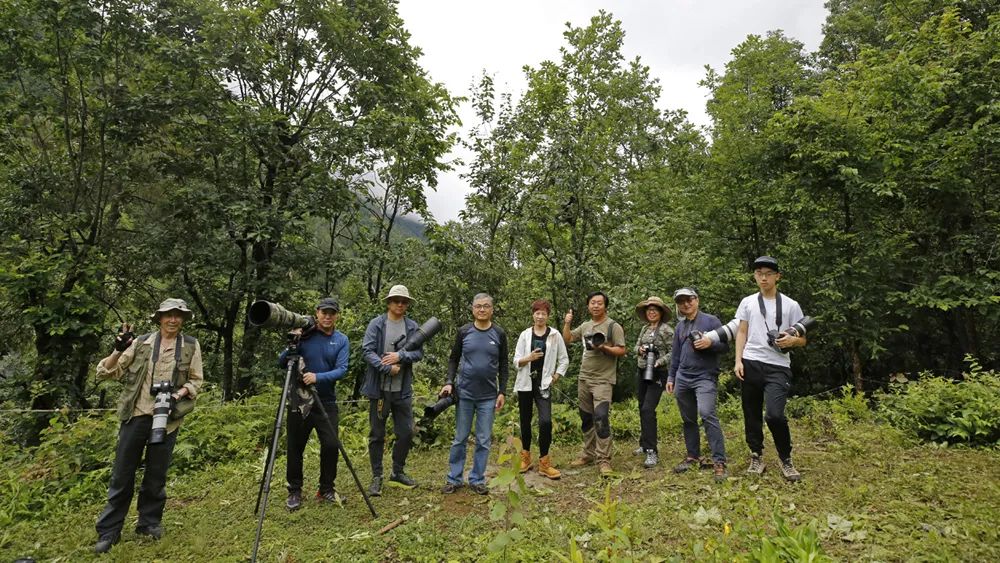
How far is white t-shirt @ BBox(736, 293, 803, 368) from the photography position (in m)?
4.74

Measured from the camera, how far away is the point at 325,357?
498 cm

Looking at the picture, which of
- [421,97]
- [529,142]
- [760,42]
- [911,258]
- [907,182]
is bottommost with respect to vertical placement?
[911,258]

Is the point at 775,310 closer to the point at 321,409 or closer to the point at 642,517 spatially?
the point at 642,517

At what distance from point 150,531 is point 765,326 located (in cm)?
625

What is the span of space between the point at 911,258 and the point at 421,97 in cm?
1223

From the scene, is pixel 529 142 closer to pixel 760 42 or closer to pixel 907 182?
pixel 907 182

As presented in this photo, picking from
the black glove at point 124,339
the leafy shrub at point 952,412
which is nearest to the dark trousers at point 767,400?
the leafy shrub at point 952,412

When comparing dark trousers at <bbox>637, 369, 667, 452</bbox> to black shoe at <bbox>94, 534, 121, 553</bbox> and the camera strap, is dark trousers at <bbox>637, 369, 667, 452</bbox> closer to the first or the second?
the camera strap

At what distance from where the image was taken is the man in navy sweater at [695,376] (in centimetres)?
509

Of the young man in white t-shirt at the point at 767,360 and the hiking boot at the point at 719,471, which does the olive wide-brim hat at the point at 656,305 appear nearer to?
the young man in white t-shirt at the point at 767,360

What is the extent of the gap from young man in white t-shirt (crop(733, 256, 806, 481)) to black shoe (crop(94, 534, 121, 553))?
5.97 m

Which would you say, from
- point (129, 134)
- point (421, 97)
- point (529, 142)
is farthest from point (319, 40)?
point (529, 142)

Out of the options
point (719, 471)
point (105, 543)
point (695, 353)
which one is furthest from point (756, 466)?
point (105, 543)

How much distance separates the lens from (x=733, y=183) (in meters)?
12.7
